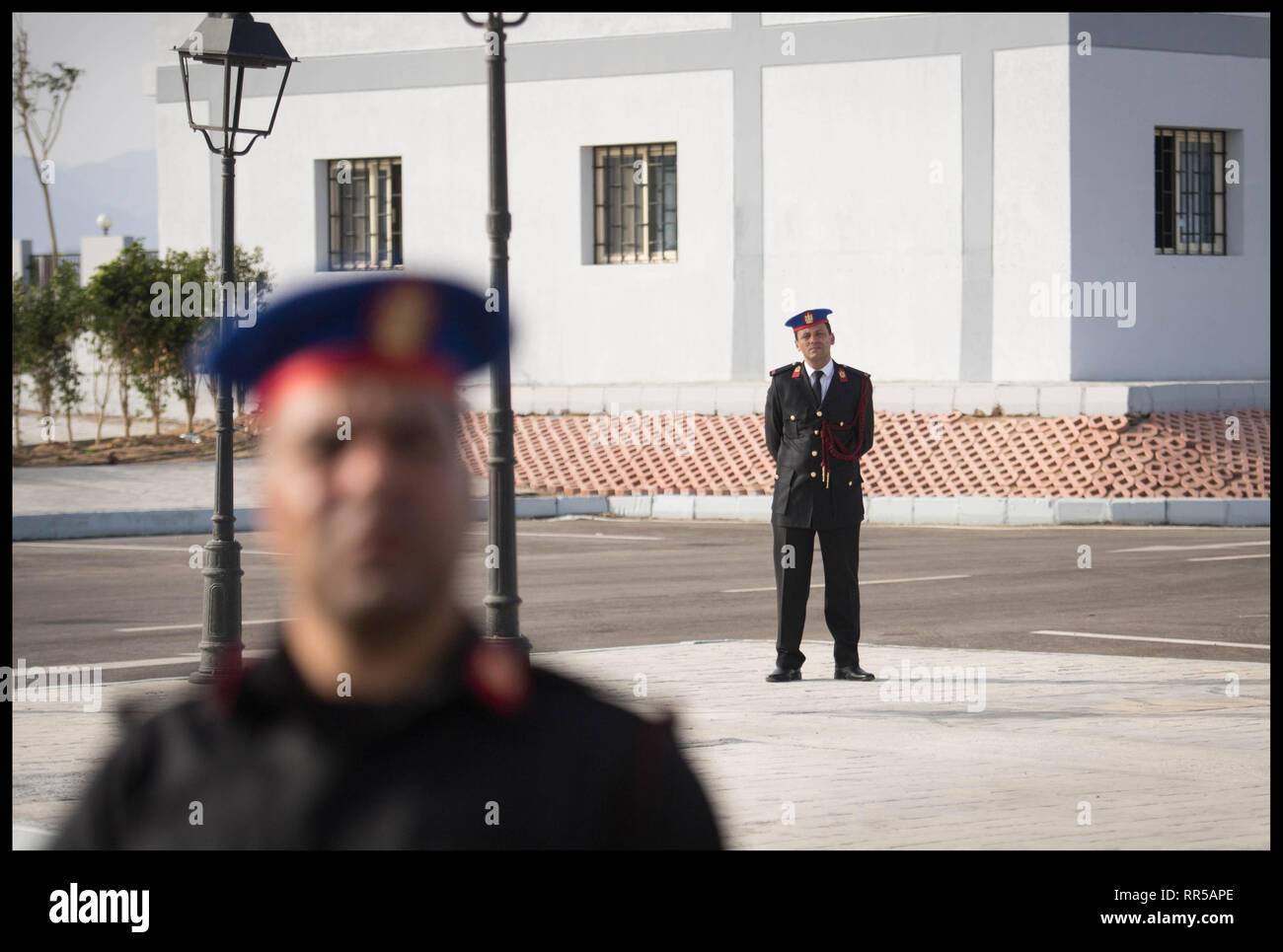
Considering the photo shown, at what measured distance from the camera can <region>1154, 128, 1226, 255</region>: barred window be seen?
26344 millimetres

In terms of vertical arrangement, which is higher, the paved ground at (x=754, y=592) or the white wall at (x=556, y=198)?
the white wall at (x=556, y=198)

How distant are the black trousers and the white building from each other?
13797mm

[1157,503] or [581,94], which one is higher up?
[581,94]

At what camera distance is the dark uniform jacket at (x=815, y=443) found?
1062 centimetres

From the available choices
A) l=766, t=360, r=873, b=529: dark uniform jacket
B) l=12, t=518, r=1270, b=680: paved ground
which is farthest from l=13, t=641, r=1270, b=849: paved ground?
l=12, t=518, r=1270, b=680: paved ground

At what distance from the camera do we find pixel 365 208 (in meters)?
31.0

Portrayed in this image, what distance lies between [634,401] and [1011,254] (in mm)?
5756

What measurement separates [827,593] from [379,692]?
9.06 meters

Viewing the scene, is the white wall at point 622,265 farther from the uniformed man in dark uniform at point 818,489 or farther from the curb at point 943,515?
the uniformed man in dark uniform at point 818,489

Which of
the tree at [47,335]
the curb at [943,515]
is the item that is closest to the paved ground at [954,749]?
the curb at [943,515]
